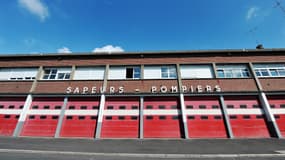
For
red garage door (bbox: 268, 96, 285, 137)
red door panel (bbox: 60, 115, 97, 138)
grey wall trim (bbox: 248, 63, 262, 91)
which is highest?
grey wall trim (bbox: 248, 63, 262, 91)

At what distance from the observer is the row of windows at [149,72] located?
14320 millimetres

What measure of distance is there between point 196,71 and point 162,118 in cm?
625

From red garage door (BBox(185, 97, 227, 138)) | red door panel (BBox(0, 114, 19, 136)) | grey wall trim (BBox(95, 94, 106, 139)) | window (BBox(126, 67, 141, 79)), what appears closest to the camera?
red garage door (BBox(185, 97, 227, 138))

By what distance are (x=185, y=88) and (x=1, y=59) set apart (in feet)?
69.0

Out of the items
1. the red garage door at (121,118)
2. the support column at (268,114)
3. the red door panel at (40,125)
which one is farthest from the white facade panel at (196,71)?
the red door panel at (40,125)

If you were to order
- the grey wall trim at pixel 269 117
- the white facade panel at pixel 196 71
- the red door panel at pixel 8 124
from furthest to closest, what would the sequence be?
the white facade panel at pixel 196 71 → the red door panel at pixel 8 124 → the grey wall trim at pixel 269 117

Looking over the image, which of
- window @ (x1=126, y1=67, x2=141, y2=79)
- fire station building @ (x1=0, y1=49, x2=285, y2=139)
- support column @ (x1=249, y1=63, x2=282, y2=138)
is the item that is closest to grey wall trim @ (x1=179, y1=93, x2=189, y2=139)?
fire station building @ (x1=0, y1=49, x2=285, y2=139)

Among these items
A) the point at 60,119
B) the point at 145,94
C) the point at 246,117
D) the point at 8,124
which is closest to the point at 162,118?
the point at 145,94

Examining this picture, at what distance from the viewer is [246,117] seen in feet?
Answer: 39.7

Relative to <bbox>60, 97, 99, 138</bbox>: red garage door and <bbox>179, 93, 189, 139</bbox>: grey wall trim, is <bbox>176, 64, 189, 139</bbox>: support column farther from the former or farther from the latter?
<bbox>60, 97, 99, 138</bbox>: red garage door

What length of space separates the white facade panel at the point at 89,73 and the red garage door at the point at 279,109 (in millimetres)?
16356

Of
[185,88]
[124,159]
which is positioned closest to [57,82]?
[124,159]

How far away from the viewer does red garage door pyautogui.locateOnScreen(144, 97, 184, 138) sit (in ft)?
38.8

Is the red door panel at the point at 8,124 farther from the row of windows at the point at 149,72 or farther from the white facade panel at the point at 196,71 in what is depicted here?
the white facade panel at the point at 196,71
